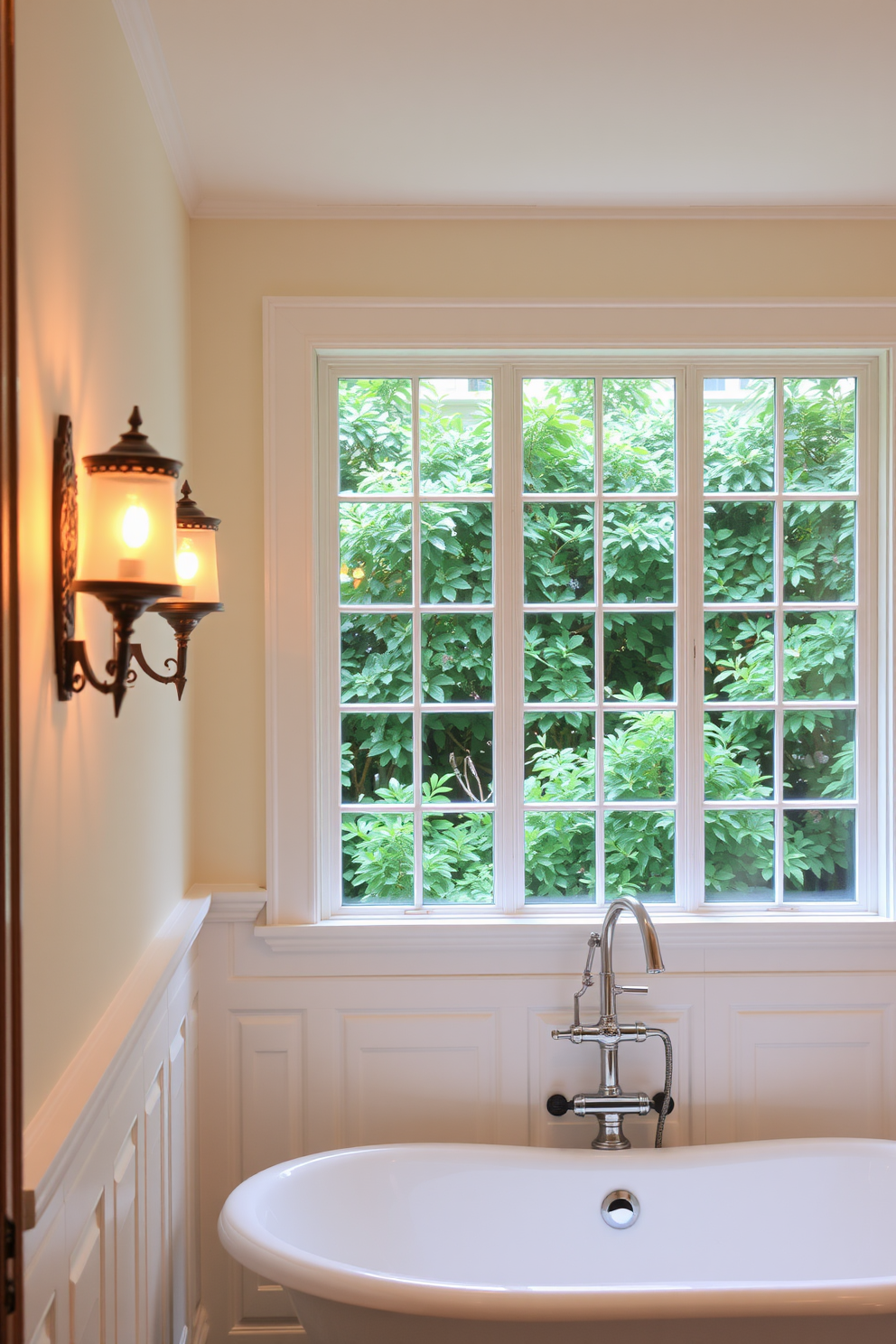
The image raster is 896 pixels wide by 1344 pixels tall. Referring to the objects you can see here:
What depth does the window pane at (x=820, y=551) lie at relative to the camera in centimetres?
258

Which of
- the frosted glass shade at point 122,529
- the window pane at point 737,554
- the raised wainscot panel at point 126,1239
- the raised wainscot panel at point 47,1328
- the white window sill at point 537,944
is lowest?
the raised wainscot panel at point 126,1239

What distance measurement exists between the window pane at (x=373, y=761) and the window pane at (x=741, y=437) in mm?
1057

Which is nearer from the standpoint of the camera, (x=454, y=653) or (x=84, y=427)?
(x=84, y=427)

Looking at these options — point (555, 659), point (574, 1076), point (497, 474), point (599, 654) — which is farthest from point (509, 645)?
point (574, 1076)

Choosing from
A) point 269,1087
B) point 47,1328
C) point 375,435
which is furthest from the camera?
point 375,435

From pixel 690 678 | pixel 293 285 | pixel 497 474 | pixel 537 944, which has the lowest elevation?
pixel 537 944

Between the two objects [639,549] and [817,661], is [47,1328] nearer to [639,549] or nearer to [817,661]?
[639,549]

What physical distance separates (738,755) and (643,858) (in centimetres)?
37

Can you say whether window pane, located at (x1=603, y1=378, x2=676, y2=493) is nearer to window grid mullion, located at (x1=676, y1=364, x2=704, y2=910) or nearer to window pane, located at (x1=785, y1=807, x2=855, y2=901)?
window grid mullion, located at (x1=676, y1=364, x2=704, y2=910)

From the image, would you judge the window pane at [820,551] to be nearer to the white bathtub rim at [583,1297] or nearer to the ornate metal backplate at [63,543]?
the white bathtub rim at [583,1297]

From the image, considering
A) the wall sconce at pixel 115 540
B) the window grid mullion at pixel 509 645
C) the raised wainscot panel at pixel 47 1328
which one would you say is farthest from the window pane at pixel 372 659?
the raised wainscot panel at pixel 47 1328

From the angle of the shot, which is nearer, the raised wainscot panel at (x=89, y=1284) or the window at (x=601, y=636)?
the raised wainscot panel at (x=89, y=1284)

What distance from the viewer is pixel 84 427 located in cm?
→ 144

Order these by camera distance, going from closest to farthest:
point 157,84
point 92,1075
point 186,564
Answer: point 92,1075, point 186,564, point 157,84
